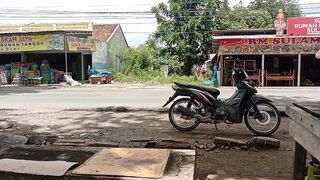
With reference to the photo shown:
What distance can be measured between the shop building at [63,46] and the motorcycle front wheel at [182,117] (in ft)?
67.0

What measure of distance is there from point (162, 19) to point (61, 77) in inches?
495

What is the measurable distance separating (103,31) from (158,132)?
106 ft

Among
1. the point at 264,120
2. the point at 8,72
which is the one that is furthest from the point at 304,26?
the point at 8,72

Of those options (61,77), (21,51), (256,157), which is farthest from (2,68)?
(256,157)

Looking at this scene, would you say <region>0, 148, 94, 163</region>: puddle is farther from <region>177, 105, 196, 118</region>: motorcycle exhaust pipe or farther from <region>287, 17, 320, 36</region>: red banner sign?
<region>287, 17, 320, 36</region>: red banner sign

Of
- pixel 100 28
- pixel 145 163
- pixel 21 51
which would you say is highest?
pixel 100 28

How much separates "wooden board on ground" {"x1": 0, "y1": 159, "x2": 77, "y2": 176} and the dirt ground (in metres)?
1.84

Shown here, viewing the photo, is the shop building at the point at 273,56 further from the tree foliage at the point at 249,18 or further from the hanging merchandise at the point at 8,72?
the hanging merchandise at the point at 8,72

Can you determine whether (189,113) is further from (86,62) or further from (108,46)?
(108,46)

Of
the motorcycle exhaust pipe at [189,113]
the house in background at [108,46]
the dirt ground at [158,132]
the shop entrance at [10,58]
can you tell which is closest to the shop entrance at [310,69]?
the house in background at [108,46]

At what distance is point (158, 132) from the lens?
25.6 ft

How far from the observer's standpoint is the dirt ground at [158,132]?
5.30 meters

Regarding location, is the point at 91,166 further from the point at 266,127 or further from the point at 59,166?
the point at 266,127

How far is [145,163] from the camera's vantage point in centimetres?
404
